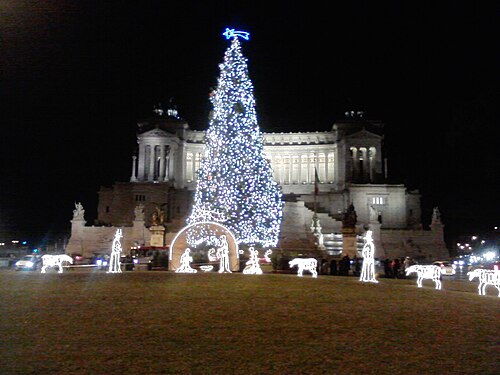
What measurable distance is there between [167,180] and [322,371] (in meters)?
87.1

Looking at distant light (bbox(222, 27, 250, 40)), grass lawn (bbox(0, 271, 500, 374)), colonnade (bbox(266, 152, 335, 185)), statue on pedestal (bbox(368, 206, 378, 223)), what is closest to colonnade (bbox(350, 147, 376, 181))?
colonnade (bbox(266, 152, 335, 185))

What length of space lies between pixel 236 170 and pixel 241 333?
37750mm

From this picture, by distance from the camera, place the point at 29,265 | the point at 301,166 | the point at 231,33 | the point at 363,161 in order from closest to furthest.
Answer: the point at 29,265 < the point at 231,33 < the point at 363,161 < the point at 301,166

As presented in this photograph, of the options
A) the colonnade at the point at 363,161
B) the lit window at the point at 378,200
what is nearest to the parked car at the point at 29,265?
the lit window at the point at 378,200

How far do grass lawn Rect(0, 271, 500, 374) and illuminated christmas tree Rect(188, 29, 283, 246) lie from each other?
29.6 meters

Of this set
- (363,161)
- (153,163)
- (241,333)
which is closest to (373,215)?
(363,161)

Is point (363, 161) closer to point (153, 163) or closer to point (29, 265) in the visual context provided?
point (153, 163)

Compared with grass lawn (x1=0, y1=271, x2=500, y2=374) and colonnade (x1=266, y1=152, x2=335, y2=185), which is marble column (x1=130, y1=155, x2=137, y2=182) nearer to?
colonnade (x1=266, y1=152, x2=335, y2=185)

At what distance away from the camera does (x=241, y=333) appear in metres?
11.2

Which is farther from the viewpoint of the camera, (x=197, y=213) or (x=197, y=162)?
(x=197, y=162)

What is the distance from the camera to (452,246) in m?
90.4

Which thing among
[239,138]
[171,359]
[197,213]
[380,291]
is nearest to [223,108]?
[239,138]

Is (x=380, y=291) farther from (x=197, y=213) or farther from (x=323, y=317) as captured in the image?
(x=197, y=213)

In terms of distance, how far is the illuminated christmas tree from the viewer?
47688 mm
